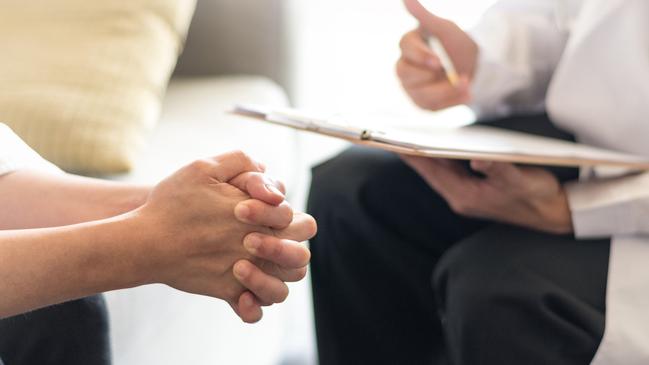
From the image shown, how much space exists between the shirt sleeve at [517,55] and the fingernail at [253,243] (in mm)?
450

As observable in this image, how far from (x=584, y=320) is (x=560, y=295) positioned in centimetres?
3

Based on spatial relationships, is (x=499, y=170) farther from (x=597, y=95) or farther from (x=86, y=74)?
(x=86, y=74)

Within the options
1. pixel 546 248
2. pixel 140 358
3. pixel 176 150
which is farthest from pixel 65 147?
pixel 546 248

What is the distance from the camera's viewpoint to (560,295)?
73 centimetres

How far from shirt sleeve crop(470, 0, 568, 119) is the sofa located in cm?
33

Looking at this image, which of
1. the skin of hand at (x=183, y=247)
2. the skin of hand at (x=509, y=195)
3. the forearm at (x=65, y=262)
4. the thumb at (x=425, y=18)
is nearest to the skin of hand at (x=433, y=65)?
the thumb at (x=425, y=18)

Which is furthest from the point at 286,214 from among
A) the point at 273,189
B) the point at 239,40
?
the point at 239,40

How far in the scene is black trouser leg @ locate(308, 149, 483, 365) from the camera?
93 cm

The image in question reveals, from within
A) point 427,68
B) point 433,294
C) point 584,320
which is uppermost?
point 427,68

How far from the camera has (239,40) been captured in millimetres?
1354

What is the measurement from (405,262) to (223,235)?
374 millimetres

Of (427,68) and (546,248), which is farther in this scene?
(427,68)

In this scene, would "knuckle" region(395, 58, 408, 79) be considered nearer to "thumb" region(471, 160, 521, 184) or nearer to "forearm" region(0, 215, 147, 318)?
"thumb" region(471, 160, 521, 184)

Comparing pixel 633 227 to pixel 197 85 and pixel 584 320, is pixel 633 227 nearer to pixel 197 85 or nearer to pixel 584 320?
pixel 584 320
